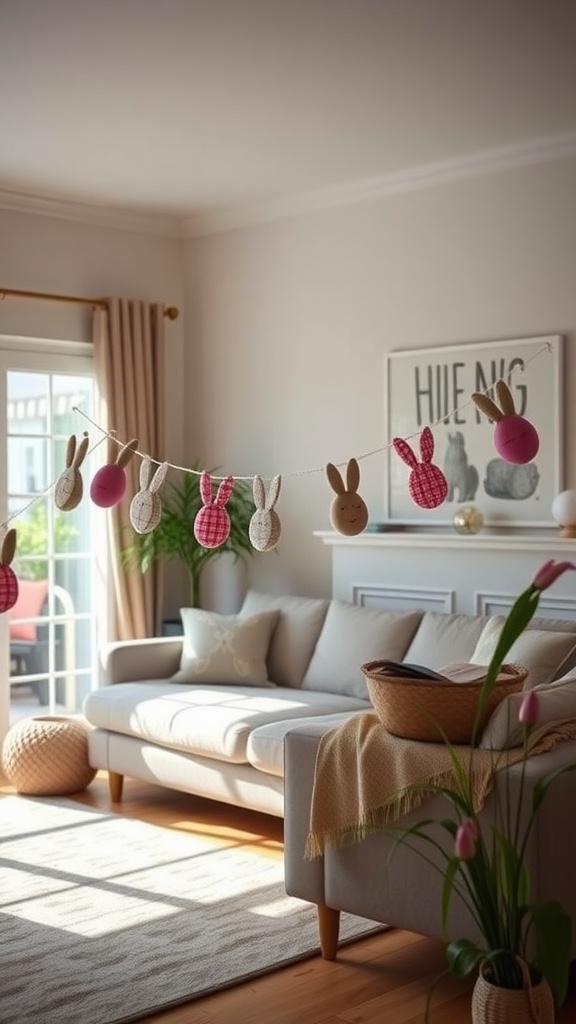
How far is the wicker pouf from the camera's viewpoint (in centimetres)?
566

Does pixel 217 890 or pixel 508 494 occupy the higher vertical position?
pixel 508 494

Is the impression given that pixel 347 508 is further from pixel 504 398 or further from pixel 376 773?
pixel 376 773

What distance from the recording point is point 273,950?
3818mm

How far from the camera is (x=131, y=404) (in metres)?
6.71

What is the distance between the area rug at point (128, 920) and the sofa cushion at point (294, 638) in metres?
0.99

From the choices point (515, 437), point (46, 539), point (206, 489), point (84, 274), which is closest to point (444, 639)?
point (206, 489)

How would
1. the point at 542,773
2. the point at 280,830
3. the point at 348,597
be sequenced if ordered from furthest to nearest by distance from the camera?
the point at 348,597
the point at 280,830
the point at 542,773

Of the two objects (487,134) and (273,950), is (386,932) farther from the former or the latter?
(487,134)

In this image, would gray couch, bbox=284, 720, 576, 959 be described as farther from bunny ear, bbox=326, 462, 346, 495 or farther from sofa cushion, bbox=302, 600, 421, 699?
sofa cushion, bbox=302, 600, 421, 699

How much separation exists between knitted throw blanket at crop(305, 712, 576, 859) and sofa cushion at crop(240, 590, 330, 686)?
6.91 ft

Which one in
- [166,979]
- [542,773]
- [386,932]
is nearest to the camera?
[542,773]

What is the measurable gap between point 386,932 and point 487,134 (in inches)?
127

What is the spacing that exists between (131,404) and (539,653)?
118 inches

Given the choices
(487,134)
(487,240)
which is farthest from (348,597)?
(487,134)
